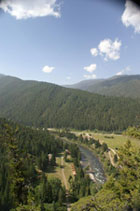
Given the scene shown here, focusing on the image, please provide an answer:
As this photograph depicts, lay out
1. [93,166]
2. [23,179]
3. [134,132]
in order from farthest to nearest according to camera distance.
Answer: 1. [93,166]
2. [23,179]
3. [134,132]

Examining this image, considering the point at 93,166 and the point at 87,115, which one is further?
the point at 87,115

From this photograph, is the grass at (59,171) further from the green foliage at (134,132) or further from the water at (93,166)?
the green foliage at (134,132)

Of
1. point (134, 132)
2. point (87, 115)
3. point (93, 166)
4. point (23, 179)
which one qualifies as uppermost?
point (87, 115)

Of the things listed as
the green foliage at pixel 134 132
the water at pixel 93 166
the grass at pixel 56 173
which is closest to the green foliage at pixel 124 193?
the green foliage at pixel 134 132

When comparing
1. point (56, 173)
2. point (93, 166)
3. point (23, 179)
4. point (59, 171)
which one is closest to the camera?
point (23, 179)

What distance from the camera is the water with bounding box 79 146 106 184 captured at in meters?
48.6

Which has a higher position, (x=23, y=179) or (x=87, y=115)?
(x=87, y=115)

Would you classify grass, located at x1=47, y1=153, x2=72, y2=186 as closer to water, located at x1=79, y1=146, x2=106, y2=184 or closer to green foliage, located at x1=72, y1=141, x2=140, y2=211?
water, located at x1=79, y1=146, x2=106, y2=184

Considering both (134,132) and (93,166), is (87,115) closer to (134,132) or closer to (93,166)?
(93,166)

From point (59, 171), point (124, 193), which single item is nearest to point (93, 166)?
point (59, 171)

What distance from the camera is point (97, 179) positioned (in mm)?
47531

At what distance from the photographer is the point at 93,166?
194ft

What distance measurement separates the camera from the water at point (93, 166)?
48566mm

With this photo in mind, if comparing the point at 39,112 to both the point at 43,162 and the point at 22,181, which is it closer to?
the point at 43,162
